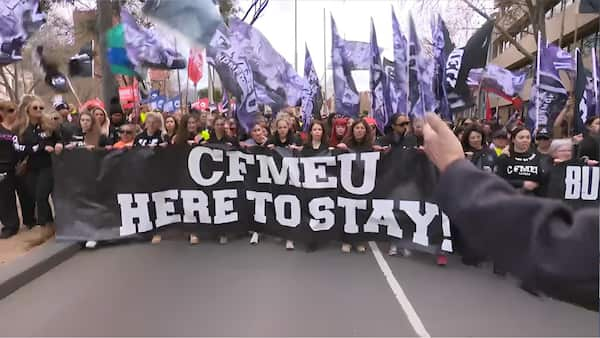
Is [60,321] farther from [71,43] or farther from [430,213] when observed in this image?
[71,43]

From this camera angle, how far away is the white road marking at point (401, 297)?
3901 millimetres

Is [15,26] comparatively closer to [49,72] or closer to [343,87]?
[49,72]

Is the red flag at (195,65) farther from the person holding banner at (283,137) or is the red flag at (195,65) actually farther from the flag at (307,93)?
the person holding banner at (283,137)

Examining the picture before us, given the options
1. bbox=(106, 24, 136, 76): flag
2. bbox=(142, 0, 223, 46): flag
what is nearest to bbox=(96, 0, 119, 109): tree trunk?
bbox=(106, 24, 136, 76): flag

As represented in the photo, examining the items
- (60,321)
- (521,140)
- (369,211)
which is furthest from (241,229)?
(521,140)

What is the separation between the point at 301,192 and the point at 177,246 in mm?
1789

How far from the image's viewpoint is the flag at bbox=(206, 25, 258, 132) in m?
7.57

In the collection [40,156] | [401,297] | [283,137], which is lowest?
[401,297]

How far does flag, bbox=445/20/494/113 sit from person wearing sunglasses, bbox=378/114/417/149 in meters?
1.80

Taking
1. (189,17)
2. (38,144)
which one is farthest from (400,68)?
(38,144)

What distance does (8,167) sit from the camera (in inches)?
263

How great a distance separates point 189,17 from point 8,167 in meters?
3.35

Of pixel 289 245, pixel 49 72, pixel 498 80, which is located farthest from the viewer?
pixel 498 80

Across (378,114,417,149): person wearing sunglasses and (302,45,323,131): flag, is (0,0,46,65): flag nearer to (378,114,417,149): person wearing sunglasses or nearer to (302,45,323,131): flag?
(378,114,417,149): person wearing sunglasses
